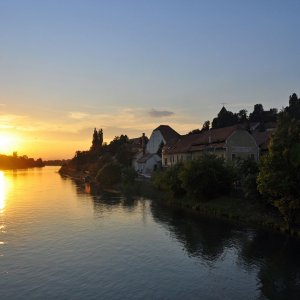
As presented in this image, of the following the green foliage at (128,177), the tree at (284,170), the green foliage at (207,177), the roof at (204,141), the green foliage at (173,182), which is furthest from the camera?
the green foliage at (128,177)

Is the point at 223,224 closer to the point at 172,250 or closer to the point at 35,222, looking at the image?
the point at 172,250

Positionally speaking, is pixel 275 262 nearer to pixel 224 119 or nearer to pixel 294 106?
pixel 224 119

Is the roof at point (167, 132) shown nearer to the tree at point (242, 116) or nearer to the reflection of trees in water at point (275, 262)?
the tree at point (242, 116)

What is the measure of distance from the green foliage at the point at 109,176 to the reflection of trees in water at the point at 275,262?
60392 millimetres

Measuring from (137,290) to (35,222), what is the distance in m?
25.4

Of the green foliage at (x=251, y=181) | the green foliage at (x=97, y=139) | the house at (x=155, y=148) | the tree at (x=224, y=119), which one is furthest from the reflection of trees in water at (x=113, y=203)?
the green foliage at (x=97, y=139)

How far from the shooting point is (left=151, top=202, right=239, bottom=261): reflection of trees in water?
112 ft

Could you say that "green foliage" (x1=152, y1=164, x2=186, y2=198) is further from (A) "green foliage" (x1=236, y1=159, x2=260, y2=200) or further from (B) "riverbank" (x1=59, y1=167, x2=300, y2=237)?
(A) "green foliage" (x1=236, y1=159, x2=260, y2=200)

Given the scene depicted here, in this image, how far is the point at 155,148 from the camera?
11188cm

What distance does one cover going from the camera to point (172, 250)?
34.1m

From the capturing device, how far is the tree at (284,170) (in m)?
36.7

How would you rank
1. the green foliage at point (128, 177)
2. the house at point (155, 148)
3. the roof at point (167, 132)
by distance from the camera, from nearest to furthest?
the green foliage at point (128, 177) < the house at point (155, 148) < the roof at point (167, 132)

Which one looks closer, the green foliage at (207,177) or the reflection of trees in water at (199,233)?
the reflection of trees in water at (199,233)

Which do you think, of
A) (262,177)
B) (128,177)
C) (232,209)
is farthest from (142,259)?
(128,177)
